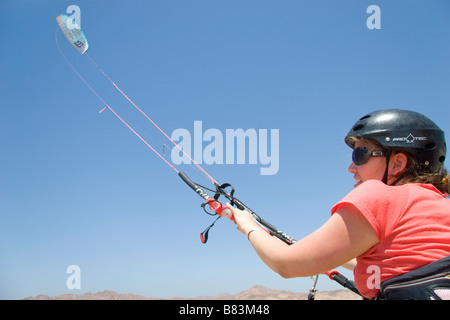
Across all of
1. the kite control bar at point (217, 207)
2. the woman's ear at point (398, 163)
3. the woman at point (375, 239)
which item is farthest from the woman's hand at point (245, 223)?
the woman's ear at point (398, 163)

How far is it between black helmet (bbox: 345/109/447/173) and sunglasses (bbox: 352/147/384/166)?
0.24ft

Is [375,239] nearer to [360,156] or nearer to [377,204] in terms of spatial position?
[377,204]

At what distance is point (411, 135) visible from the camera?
119 inches

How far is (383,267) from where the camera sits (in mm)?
2330

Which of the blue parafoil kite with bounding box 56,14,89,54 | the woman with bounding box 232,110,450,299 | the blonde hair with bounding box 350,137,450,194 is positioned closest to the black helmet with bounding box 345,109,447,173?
the blonde hair with bounding box 350,137,450,194

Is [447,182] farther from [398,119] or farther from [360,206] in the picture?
[360,206]

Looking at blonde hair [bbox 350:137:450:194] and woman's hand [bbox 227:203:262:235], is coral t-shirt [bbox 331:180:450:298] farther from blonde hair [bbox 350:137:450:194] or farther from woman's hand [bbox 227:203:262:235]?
woman's hand [bbox 227:203:262:235]

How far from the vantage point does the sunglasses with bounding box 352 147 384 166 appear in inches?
119

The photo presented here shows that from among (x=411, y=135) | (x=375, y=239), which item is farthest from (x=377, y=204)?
(x=411, y=135)

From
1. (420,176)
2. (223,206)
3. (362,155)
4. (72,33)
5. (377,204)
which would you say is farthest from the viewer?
(72,33)

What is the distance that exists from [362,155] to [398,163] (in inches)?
11.1

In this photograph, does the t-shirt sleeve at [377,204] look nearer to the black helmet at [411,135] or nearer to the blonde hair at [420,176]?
the blonde hair at [420,176]
